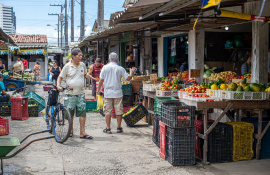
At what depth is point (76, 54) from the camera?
730cm

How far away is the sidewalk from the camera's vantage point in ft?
17.4

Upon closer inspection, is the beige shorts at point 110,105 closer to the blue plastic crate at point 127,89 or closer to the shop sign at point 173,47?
the blue plastic crate at point 127,89

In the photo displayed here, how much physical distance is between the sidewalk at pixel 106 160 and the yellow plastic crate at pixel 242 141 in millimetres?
144

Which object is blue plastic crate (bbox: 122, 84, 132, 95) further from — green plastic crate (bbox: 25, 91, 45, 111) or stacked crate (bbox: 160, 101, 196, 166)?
stacked crate (bbox: 160, 101, 196, 166)

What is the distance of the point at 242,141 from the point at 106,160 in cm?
252

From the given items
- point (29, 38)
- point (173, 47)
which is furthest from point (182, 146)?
point (29, 38)

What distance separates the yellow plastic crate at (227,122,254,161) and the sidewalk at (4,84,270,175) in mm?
144

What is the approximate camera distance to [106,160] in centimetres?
589

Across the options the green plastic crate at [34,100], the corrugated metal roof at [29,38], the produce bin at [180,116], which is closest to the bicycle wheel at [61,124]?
the produce bin at [180,116]

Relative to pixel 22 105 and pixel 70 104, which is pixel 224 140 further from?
pixel 22 105

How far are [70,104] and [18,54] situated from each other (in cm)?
3088

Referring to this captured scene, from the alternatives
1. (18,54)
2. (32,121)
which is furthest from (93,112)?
(18,54)

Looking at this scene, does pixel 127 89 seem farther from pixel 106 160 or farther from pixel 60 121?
pixel 106 160

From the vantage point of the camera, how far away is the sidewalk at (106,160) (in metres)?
5.32
